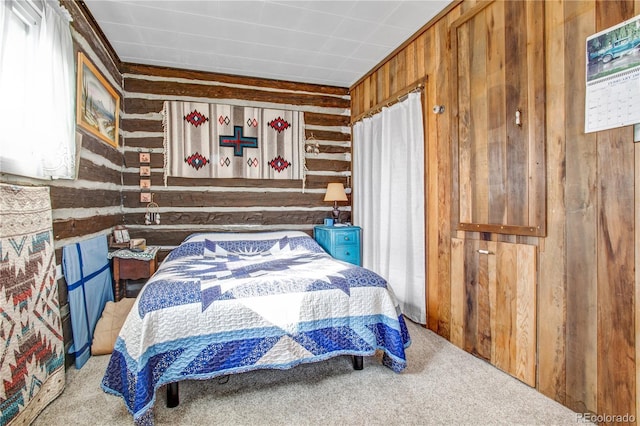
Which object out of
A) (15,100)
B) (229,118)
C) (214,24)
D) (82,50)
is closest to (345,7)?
(214,24)

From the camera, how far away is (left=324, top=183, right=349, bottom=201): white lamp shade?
3842mm

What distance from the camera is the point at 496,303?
215 cm

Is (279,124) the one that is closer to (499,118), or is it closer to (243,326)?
(499,118)

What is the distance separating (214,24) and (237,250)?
2.09 meters

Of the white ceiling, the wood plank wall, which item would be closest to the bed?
the wood plank wall

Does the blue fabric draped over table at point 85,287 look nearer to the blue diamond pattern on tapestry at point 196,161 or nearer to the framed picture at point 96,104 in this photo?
the framed picture at point 96,104

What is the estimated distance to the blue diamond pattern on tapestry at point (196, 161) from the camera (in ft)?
11.8

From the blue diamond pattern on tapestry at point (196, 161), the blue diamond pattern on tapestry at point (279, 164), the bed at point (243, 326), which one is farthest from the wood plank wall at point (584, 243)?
the blue diamond pattern on tapestry at point (196, 161)

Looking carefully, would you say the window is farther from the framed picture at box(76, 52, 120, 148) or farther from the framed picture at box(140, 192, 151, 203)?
the framed picture at box(140, 192, 151, 203)

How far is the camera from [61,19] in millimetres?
2016

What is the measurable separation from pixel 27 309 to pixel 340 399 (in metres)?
1.75

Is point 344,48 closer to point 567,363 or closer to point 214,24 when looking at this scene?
point 214,24

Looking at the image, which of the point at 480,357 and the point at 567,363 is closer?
the point at 567,363

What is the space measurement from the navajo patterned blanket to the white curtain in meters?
2.69
